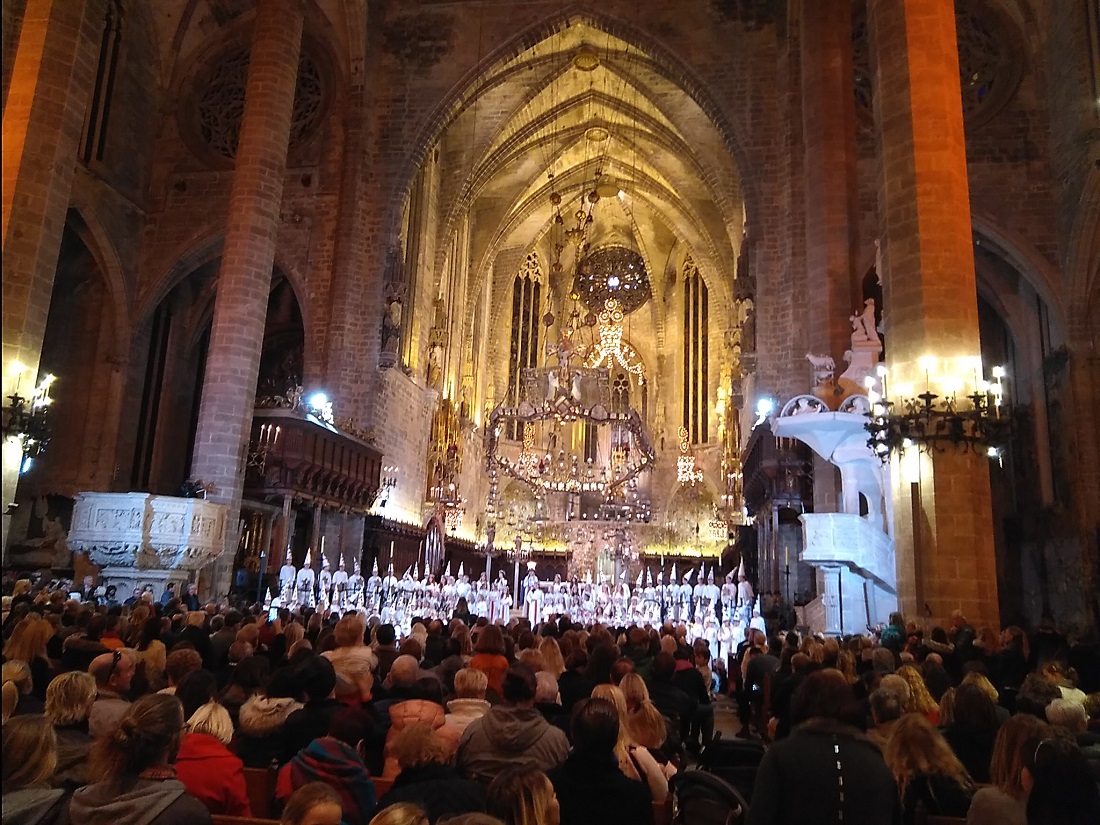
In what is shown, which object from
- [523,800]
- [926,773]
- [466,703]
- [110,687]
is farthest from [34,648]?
[926,773]

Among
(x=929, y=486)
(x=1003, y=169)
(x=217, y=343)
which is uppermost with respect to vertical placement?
(x=1003, y=169)

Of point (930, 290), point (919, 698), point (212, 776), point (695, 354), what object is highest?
point (695, 354)

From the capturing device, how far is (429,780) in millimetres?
2770

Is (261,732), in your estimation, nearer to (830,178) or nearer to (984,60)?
(830,178)

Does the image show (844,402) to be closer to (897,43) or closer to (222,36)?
(897,43)

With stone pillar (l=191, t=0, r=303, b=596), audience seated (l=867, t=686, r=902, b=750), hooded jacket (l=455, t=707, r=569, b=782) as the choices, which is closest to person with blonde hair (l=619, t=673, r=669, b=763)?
hooded jacket (l=455, t=707, r=569, b=782)

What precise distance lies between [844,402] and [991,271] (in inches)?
359

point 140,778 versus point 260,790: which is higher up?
point 140,778

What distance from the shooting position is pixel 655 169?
97.6 feet

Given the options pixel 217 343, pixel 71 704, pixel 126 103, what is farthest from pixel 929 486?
pixel 126 103

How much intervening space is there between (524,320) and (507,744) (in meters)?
32.4

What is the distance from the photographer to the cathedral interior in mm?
10625

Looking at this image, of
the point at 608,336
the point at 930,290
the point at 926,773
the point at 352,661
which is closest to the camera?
the point at 926,773

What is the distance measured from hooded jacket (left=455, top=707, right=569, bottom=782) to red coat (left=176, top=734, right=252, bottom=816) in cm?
79
